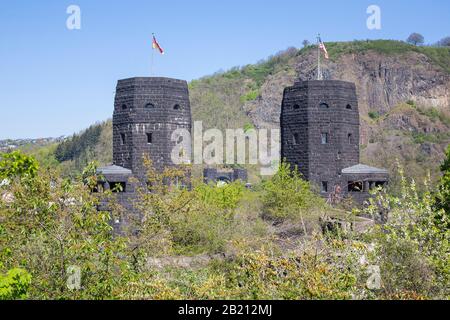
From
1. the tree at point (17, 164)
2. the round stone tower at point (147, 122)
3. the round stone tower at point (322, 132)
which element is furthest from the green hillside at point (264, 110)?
the tree at point (17, 164)

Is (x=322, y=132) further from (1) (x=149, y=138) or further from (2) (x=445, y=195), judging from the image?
(2) (x=445, y=195)

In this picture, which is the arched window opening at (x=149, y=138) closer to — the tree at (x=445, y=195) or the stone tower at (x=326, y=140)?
the stone tower at (x=326, y=140)

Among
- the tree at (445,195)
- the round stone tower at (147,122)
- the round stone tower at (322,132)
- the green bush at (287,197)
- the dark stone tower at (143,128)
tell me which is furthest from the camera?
the round stone tower at (322,132)

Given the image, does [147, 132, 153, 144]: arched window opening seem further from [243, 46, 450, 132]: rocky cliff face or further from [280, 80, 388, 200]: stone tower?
[243, 46, 450, 132]: rocky cliff face

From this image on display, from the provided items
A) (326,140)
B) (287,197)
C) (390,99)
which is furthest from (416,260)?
→ (390,99)

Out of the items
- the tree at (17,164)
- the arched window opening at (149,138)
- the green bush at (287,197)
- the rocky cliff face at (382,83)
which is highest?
the rocky cliff face at (382,83)

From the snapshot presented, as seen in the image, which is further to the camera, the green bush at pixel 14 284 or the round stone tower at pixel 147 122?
the round stone tower at pixel 147 122

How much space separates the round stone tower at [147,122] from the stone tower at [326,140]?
5892 millimetres

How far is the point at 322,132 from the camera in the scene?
3475 centimetres

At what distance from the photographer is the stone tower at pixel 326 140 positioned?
34.6m

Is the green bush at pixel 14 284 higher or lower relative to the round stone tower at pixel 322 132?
lower

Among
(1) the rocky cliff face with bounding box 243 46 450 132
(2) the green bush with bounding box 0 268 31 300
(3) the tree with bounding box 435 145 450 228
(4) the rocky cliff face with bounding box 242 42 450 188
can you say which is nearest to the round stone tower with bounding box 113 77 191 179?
(3) the tree with bounding box 435 145 450 228

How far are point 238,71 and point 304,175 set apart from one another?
385ft
